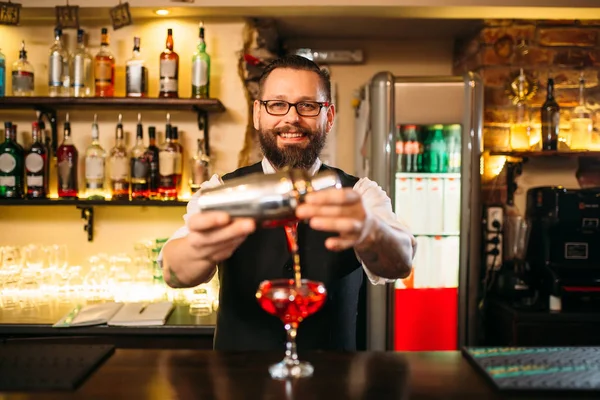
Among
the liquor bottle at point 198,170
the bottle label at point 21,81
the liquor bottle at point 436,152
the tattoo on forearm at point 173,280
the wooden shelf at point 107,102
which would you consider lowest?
the tattoo on forearm at point 173,280

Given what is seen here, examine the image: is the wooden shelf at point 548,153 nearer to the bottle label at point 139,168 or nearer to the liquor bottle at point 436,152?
the liquor bottle at point 436,152

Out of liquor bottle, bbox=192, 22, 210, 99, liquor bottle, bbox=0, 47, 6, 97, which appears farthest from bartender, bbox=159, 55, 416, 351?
liquor bottle, bbox=0, 47, 6, 97

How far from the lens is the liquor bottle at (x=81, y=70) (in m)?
2.79

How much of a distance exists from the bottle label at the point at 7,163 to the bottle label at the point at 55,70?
16.6 inches

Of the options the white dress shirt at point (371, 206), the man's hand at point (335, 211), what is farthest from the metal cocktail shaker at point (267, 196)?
the white dress shirt at point (371, 206)

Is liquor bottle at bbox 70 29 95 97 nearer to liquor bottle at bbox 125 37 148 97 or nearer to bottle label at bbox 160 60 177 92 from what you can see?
liquor bottle at bbox 125 37 148 97

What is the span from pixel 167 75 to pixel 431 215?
59.3 inches

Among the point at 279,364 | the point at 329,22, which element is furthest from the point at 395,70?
the point at 279,364

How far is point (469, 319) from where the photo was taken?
288 centimetres

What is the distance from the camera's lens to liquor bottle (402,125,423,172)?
2.92 meters

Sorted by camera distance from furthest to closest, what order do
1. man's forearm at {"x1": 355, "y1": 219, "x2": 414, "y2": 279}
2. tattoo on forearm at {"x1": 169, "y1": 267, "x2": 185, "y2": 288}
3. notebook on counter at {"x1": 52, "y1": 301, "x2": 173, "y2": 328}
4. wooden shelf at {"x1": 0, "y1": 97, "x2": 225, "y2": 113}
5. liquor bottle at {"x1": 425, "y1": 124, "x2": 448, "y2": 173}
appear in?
1. liquor bottle at {"x1": 425, "y1": 124, "x2": 448, "y2": 173}
2. wooden shelf at {"x1": 0, "y1": 97, "x2": 225, "y2": 113}
3. notebook on counter at {"x1": 52, "y1": 301, "x2": 173, "y2": 328}
4. tattoo on forearm at {"x1": 169, "y1": 267, "x2": 185, "y2": 288}
5. man's forearm at {"x1": 355, "y1": 219, "x2": 414, "y2": 279}

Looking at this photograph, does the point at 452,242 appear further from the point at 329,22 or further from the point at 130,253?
the point at 130,253

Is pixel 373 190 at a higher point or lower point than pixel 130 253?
higher

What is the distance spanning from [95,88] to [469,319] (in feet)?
7.31
